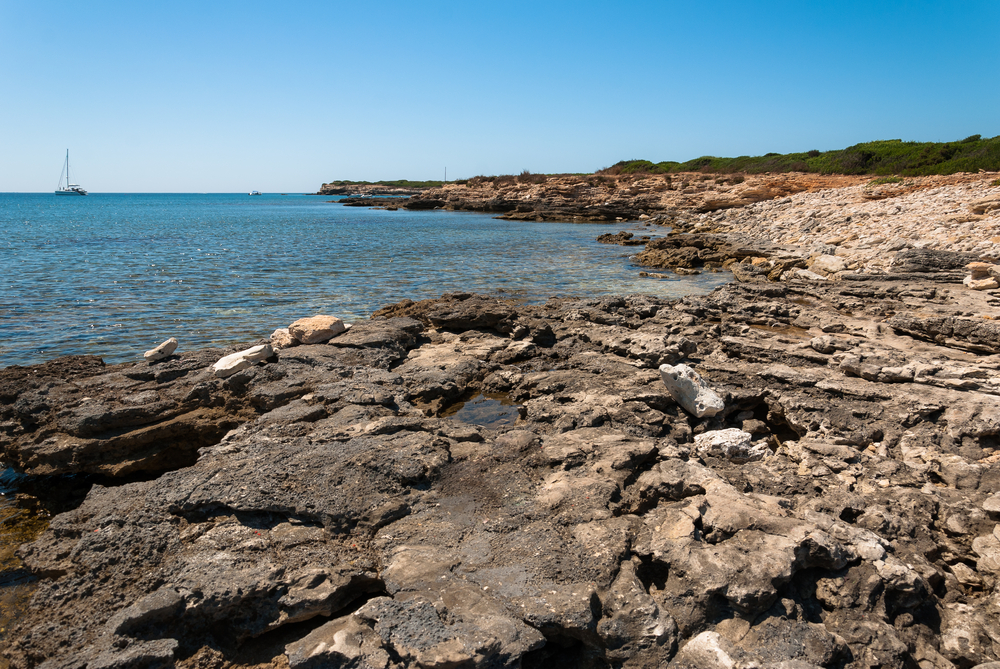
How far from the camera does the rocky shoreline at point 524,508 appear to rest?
10.1ft

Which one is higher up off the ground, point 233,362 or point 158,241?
point 158,241

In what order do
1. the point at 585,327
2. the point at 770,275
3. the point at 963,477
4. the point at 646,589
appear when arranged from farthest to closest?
the point at 770,275 < the point at 585,327 < the point at 963,477 < the point at 646,589

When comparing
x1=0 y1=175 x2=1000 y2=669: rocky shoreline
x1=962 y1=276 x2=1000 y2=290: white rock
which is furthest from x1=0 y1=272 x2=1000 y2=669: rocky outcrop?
x1=962 y1=276 x2=1000 y2=290: white rock

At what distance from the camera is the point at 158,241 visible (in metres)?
31.8

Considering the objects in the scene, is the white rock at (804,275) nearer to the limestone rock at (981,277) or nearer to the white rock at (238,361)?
the limestone rock at (981,277)

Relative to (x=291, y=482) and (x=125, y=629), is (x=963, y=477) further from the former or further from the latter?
(x=125, y=629)

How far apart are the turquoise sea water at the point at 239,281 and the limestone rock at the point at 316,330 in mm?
2833

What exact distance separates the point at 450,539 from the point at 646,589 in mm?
1312

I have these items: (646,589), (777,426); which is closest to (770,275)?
(777,426)

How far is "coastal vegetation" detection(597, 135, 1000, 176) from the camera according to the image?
3422 centimetres

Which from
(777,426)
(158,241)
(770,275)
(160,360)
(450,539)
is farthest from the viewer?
(158,241)

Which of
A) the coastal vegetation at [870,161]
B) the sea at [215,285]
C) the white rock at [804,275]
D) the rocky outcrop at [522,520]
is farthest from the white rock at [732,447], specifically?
the coastal vegetation at [870,161]

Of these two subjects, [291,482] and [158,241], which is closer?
[291,482]

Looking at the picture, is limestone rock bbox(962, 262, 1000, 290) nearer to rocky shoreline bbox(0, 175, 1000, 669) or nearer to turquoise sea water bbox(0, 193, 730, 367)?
rocky shoreline bbox(0, 175, 1000, 669)
